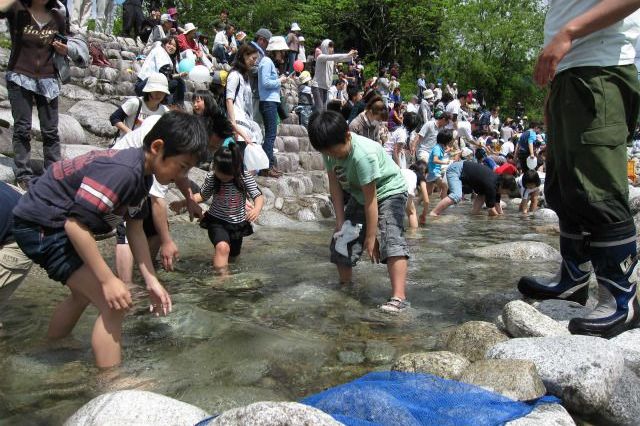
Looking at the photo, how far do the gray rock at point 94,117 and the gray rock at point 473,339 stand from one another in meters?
6.20

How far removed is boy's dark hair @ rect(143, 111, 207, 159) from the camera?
264cm

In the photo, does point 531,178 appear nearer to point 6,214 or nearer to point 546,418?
point 546,418

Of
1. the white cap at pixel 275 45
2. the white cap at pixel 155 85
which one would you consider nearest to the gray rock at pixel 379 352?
the white cap at pixel 155 85

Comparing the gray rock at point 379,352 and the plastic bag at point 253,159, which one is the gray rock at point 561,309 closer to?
the gray rock at point 379,352

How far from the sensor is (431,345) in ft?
10.8

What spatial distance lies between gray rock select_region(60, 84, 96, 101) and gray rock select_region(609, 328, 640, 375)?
28.7 feet

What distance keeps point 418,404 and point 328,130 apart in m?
2.11

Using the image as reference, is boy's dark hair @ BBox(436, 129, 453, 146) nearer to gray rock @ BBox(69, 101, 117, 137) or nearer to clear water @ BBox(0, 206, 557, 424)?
clear water @ BBox(0, 206, 557, 424)

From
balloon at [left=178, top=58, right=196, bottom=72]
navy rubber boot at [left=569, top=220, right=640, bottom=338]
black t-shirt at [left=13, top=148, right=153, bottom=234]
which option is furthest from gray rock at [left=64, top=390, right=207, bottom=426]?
balloon at [left=178, top=58, right=196, bottom=72]

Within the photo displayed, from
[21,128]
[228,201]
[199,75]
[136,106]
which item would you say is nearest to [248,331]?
[228,201]

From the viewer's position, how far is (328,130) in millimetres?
3812

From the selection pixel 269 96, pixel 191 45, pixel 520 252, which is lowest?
pixel 520 252

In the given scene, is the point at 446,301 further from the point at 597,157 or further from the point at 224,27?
the point at 224,27

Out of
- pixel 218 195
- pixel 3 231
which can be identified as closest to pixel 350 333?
pixel 3 231
